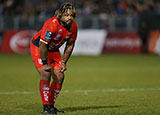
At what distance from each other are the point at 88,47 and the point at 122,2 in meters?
3.71

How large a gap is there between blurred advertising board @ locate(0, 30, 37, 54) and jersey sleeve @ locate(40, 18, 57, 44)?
17629 mm

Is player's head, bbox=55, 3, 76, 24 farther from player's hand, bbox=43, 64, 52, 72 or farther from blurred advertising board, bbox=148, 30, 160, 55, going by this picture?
blurred advertising board, bbox=148, 30, 160, 55

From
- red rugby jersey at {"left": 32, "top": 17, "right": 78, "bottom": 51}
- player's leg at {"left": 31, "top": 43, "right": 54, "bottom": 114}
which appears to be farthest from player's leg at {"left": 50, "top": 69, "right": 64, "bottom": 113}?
red rugby jersey at {"left": 32, "top": 17, "right": 78, "bottom": 51}

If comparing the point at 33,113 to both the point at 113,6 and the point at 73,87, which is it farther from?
the point at 113,6

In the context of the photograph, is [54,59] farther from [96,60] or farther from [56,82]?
[96,60]

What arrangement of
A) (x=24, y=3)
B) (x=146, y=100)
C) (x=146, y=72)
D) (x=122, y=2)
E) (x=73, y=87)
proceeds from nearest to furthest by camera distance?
(x=146, y=100)
(x=73, y=87)
(x=146, y=72)
(x=122, y=2)
(x=24, y=3)

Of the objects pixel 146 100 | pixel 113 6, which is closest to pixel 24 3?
pixel 113 6

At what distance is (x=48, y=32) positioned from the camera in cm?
663

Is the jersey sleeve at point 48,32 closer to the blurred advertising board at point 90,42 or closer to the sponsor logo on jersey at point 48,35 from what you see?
the sponsor logo on jersey at point 48,35

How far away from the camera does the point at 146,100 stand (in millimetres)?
8477

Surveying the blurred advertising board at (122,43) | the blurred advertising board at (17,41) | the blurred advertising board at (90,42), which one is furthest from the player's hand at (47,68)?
the blurred advertising board at (17,41)

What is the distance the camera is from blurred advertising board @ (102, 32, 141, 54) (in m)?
22.3

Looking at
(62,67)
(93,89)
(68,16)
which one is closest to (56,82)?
(62,67)

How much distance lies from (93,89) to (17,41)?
1485 cm
